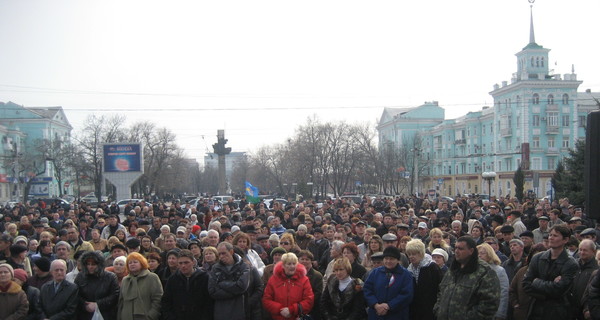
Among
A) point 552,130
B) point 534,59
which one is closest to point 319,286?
point 552,130

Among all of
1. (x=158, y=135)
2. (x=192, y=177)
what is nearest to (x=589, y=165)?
(x=158, y=135)

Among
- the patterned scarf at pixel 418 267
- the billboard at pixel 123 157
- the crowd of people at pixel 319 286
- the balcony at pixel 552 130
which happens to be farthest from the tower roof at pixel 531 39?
the patterned scarf at pixel 418 267

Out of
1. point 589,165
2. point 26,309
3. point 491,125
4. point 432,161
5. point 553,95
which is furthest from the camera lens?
point 432,161

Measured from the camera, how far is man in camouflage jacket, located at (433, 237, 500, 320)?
20.6 feet

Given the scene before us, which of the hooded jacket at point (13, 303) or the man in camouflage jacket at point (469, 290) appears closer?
the man in camouflage jacket at point (469, 290)

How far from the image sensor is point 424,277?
7.41 m

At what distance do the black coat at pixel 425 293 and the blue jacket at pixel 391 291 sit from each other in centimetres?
22

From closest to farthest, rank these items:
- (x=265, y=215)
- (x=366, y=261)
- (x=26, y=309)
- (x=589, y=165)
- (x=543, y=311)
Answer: (x=589, y=165) < (x=543, y=311) < (x=26, y=309) < (x=366, y=261) < (x=265, y=215)

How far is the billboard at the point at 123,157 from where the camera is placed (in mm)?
39594

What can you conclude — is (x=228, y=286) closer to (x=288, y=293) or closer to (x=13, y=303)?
(x=288, y=293)

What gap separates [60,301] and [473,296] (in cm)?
514

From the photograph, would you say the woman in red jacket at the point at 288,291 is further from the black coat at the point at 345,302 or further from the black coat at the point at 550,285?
the black coat at the point at 550,285

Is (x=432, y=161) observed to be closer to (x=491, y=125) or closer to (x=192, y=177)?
(x=491, y=125)

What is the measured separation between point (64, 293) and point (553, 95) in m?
71.5
